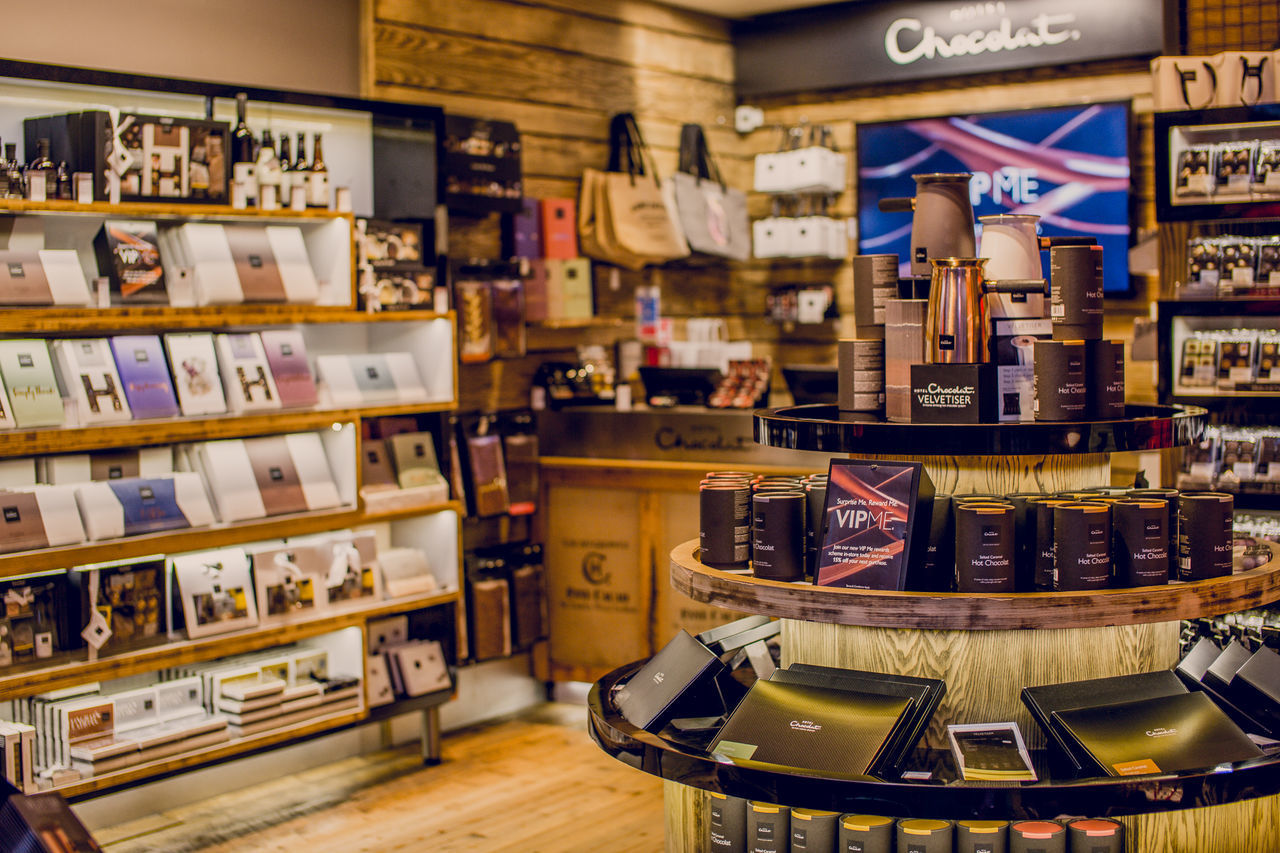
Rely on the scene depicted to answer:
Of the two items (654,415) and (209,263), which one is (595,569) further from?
(209,263)

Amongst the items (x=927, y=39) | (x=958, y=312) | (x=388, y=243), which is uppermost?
(x=927, y=39)

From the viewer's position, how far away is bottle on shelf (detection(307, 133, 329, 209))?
13.6ft

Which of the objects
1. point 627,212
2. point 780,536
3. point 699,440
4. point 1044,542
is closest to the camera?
point 1044,542

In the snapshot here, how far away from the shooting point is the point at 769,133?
663 centimetres

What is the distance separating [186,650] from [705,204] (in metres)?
3.30

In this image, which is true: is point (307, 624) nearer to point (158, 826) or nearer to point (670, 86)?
point (158, 826)

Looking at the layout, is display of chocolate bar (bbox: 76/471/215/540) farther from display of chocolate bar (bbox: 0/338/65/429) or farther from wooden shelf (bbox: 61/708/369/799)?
Answer: wooden shelf (bbox: 61/708/369/799)

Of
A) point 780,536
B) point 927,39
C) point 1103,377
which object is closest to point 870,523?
point 780,536

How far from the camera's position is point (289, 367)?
4078 millimetres

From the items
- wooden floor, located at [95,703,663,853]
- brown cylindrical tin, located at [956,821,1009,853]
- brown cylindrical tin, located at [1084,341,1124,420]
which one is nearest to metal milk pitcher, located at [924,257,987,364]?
brown cylindrical tin, located at [1084,341,1124,420]

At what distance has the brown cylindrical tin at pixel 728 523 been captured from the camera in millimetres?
2527

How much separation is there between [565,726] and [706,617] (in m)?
0.72

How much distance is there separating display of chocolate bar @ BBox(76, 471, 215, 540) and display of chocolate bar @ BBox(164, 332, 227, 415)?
218 mm

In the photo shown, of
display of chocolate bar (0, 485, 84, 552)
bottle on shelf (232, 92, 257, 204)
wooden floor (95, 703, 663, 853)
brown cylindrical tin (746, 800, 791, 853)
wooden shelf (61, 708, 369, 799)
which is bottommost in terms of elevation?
wooden floor (95, 703, 663, 853)
